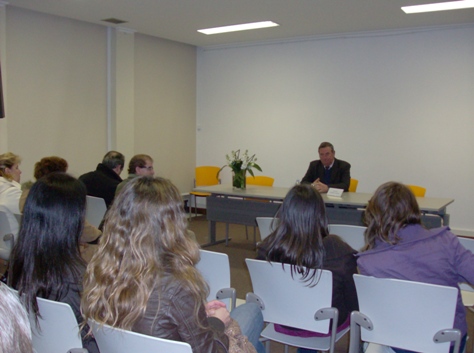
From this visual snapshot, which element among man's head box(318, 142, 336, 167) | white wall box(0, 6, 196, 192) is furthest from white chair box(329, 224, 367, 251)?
white wall box(0, 6, 196, 192)

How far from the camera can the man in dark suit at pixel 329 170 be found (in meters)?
5.80

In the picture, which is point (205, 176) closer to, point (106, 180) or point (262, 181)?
point (262, 181)

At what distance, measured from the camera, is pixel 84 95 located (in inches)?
273

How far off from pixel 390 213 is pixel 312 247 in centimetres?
42

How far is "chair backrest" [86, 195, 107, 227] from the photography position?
4414mm

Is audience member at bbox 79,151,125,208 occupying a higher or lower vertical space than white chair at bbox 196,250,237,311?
higher

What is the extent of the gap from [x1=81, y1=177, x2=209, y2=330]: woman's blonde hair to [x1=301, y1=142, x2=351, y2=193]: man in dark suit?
426 centimetres

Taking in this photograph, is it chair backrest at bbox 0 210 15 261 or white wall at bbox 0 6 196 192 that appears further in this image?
white wall at bbox 0 6 196 192

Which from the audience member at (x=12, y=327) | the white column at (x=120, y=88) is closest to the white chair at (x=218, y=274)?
the audience member at (x=12, y=327)

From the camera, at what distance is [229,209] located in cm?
595

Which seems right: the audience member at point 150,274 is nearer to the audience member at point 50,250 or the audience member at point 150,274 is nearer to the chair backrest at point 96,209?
the audience member at point 50,250

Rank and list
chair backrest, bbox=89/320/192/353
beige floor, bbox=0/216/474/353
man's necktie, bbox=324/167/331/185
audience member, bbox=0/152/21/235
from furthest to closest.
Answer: man's necktie, bbox=324/167/331/185 → audience member, bbox=0/152/21/235 → beige floor, bbox=0/216/474/353 → chair backrest, bbox=89/320/192/353

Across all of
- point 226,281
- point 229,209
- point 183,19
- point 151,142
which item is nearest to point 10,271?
point 226,281

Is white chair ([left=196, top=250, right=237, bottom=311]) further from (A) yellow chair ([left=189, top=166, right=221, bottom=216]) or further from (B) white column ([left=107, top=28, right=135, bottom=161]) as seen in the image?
(A) yellow chair ([left=189, top=166, right=221, bottom=216])
